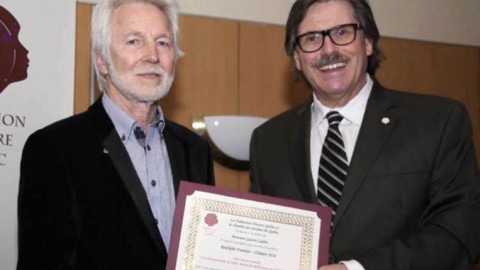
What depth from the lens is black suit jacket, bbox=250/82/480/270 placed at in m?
1.96

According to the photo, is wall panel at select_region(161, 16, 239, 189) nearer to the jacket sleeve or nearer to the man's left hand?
the jacket sleeve

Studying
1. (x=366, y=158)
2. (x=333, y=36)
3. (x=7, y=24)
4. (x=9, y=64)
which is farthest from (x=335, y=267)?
(x=7, y=24)

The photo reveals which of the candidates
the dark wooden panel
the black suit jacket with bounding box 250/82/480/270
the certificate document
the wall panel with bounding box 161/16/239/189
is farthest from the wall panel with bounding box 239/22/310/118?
the certificate document

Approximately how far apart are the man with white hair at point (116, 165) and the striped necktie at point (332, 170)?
0.46m

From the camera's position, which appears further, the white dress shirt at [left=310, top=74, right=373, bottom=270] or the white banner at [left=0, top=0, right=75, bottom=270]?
the white banner at [left=0, top=0, right=75, bottom=270]

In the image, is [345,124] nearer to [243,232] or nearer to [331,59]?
[331,59]

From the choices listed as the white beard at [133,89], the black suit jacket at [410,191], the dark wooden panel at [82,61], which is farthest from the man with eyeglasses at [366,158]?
the dark wooden panel at [82,61]

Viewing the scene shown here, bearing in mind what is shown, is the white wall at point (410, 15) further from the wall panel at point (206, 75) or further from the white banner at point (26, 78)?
the white banner at point (26, 78)

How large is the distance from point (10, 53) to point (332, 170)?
1.69m

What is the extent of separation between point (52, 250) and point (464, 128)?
1436 mm

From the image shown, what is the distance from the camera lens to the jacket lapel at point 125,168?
1941mm

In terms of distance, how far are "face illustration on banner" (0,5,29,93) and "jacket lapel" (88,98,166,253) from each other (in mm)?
998

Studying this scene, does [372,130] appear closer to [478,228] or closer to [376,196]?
[376,196]

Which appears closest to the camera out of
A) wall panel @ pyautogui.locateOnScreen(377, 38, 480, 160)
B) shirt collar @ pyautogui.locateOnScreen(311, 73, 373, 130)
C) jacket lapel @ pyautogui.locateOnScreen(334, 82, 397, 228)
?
jacket lapel @ pyautogui.locateOnScreen(334, 82, 397, 228)
